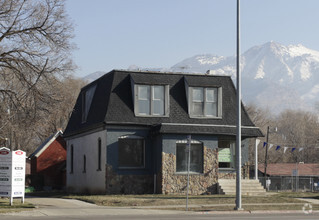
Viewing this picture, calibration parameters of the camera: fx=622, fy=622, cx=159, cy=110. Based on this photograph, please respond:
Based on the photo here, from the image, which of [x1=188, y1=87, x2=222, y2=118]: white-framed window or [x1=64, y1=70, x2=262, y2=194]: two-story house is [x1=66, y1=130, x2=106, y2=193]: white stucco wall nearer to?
[x1=64, y1=70, x2=262, y2=194]: two-story house

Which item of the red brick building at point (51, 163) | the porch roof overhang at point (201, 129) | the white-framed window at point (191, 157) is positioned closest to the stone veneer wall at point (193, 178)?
the white-framed window at point (191, 157)

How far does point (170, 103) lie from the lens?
40250mm

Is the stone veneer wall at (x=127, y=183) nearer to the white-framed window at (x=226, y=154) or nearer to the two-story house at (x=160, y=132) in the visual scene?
the two-story house at (x=160, y=132)

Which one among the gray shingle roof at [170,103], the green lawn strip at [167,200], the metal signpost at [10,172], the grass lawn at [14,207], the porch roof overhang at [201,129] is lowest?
the grass lawn at [14,207]

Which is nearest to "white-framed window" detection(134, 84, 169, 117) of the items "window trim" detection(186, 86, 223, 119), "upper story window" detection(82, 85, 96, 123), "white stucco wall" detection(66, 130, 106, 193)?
"window trim" detection(186, 86, 223, 119)

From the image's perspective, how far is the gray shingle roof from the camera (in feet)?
128

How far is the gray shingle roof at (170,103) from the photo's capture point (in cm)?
3891

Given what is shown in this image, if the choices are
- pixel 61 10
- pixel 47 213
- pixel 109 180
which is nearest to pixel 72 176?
pixel 109 180

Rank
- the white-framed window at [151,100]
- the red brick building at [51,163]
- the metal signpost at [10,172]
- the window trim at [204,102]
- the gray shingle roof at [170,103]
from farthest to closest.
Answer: the red brick building at [51,163] → the window trim at [204,102] → the white-framed window at [151,100] → the gray shingle roof at [170,103] → the metal signpost at [10,172]

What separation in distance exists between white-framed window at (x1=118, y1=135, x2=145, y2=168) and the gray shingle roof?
45.4 inches

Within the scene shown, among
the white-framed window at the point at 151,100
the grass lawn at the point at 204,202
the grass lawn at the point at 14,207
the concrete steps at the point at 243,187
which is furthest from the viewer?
the white-framed window at the point at 151,100

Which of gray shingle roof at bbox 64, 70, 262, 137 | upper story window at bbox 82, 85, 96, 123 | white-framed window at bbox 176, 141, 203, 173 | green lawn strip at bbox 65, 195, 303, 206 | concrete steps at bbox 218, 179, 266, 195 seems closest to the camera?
green lawn strip at bbox 65, 195, 303, 206

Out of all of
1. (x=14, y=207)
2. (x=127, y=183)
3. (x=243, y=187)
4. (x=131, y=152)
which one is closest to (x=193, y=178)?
(x=243, y=187)

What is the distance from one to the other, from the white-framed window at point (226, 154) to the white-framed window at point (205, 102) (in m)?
1.88
